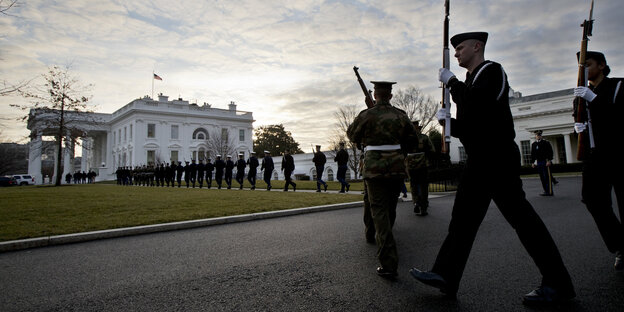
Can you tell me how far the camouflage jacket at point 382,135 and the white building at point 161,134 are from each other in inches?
2168

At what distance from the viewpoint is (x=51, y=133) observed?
30.4 meters

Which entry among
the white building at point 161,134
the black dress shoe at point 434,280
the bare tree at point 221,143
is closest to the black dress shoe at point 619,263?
the black dress shoe at point 434,280

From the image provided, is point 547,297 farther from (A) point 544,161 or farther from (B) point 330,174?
(B) point 330,174

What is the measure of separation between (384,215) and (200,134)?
62187 millimetres

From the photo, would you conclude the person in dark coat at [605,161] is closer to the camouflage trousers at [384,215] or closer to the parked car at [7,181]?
the camouflage trousers at [384,215]

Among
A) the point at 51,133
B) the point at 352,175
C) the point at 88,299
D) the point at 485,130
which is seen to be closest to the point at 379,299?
the point at 485,130

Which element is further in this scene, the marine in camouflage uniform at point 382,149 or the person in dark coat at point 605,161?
the marine in camouflage uniform at point 382,149

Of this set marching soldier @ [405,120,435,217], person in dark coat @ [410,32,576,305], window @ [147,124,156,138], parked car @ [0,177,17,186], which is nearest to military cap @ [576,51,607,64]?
person in dark coat @ [410,32,576,305]

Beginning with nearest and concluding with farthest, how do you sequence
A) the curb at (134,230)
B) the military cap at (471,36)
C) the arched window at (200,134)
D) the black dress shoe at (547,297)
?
1. the black dress shoe at (547,297)
2. the military cap at (471,36)
3. the curb at (134,230)
4. the arched window at (200,134)

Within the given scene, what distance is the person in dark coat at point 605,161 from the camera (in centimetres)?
340

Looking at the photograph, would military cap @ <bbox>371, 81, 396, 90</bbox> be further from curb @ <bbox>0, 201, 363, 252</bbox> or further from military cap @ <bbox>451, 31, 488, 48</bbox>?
curb @ <bbox>0, 201, 363, 252</bbox>

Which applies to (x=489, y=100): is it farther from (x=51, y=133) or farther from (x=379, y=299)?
(x=51, y=133)

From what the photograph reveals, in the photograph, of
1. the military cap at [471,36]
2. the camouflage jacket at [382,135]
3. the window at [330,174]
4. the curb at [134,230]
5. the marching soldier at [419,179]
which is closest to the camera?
the military cap at [471,36]

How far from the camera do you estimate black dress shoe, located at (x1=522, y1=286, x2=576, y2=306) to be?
2566mm
